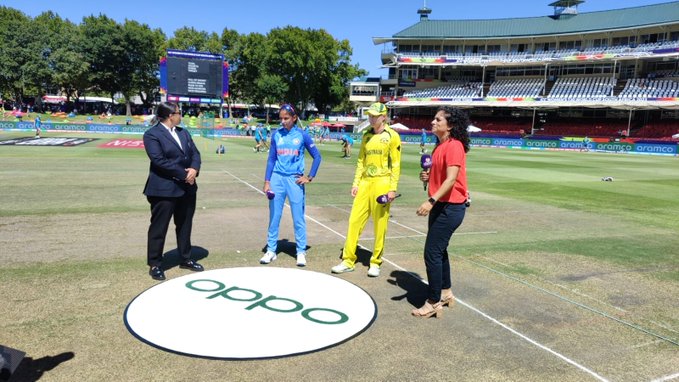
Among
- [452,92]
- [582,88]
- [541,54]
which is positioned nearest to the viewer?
[582,88]

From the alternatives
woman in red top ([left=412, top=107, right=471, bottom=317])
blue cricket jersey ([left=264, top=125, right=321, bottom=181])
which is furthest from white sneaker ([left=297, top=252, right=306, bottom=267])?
woman in red top ([left=412, top=107, right=471, bottom=317])

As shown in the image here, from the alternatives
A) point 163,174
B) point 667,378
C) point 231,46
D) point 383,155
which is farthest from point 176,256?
point 231,46

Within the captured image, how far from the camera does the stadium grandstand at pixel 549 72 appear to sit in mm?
51938

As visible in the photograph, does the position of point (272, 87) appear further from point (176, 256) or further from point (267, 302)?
point (267, 302)

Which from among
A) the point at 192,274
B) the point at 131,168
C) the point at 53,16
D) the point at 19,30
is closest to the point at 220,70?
the point at 131,168

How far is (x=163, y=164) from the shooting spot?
5133mm

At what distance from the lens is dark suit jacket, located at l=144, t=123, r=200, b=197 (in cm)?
514

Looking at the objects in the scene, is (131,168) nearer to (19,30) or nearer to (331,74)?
(19,30)

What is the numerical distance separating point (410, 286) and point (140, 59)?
79.1 meters

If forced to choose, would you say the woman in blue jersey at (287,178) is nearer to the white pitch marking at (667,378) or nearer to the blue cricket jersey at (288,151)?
the blue cricket jersey at (288,151)

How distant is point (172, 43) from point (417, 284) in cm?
8805

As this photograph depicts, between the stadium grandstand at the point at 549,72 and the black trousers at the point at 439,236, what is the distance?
167ft

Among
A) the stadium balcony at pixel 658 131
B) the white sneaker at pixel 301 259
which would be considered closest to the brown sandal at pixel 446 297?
the white sneaker at pixel 301 259

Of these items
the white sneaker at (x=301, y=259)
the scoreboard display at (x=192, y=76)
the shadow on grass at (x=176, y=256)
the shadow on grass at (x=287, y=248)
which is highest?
the scoreboard display at (x=192, y=76)
